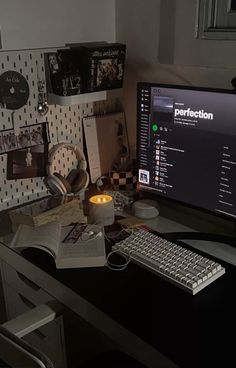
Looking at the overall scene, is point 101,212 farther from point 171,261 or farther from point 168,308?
point 168,308

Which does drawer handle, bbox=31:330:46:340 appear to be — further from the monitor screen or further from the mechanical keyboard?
the monitor screen

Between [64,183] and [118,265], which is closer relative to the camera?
[118,265]

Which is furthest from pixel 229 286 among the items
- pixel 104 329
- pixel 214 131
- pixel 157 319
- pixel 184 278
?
pixel 214 131

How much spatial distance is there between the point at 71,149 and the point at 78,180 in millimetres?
128

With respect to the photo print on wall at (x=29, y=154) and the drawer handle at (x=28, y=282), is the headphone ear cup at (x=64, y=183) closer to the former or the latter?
the photo print on wall at (x=29, y=154)

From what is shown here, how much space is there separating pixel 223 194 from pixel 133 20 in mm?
793

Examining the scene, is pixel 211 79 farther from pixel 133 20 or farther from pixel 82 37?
pixel 82 37

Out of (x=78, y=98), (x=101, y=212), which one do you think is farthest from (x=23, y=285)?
(x=78, y=98)

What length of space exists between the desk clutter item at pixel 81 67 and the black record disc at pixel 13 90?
0.10 meters

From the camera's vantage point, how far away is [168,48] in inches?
61.2

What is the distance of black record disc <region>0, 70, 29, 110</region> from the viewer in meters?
1.45

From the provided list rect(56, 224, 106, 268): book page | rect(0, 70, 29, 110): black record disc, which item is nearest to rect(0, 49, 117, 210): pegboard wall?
rect(0, 70, 29, 110): black record disc

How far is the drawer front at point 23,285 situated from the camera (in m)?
1.32

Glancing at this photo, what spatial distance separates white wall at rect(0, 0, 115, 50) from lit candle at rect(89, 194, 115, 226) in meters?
0.60
